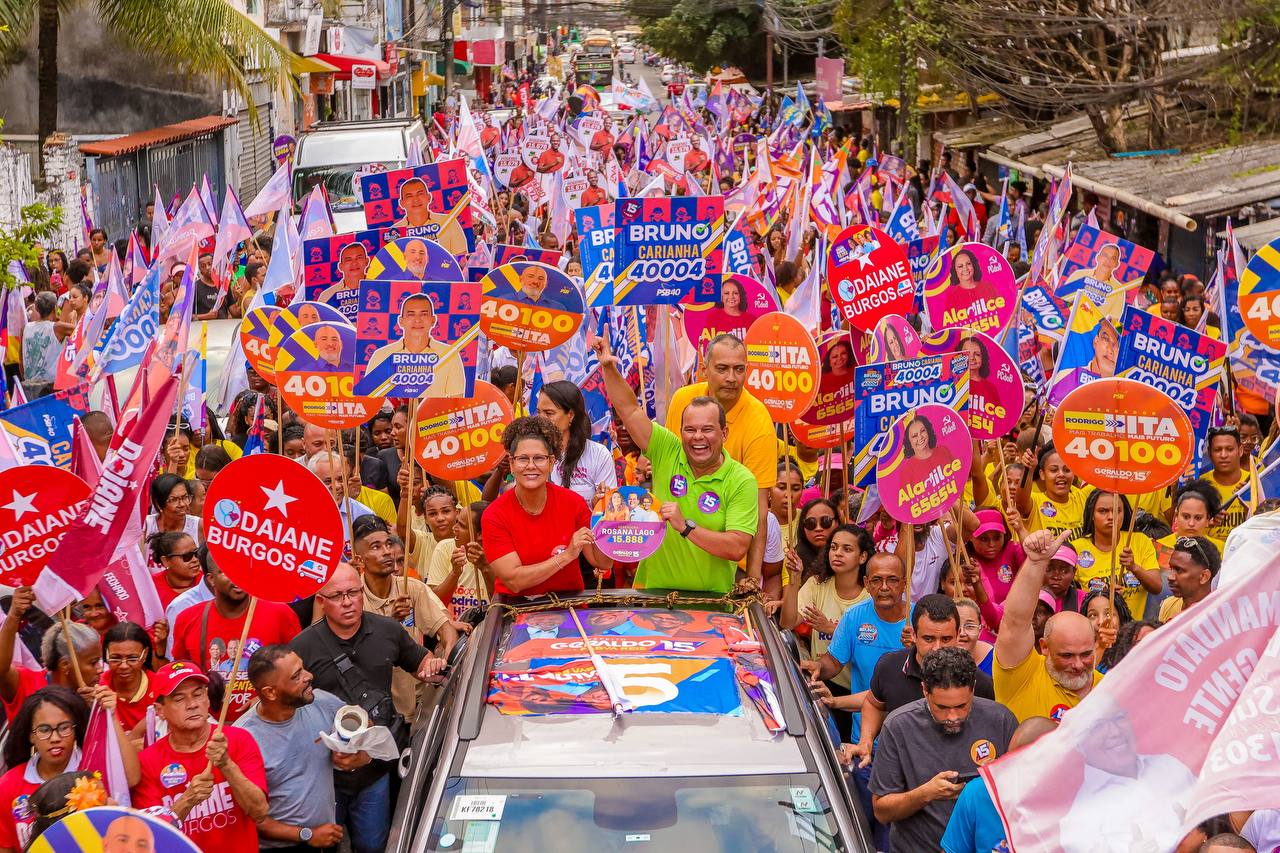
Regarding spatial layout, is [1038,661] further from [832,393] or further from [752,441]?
[832,393]

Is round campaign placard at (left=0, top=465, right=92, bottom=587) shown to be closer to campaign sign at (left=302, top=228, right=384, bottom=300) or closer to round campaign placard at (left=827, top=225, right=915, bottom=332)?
round campaign placard at (left=827, top=225, right=915, bottom=332)

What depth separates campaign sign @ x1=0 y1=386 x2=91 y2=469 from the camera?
7648mm

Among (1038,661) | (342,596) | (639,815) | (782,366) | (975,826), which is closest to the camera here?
(639,815)

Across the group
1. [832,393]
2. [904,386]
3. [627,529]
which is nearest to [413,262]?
[832,393]

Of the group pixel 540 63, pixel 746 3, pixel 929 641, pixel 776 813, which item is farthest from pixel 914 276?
pixel 540 63

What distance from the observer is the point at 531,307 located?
9.85 meters

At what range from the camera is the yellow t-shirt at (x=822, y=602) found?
7.46m

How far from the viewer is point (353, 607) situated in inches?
254

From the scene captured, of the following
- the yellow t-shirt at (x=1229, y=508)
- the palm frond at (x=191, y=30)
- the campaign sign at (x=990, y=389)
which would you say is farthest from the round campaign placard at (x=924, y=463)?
the palm frond at (x=191, y=30)

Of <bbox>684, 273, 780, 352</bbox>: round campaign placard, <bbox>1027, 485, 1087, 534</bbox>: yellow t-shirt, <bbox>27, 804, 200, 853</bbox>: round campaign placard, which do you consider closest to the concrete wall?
<bbox>684, 273, 780, 352</bbox>: round campaign placard

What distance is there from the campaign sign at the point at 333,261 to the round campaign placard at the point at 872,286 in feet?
11.1

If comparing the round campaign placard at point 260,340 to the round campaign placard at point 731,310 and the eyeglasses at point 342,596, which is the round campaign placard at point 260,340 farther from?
the eyeglasses at point 342,596

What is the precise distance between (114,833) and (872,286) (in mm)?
6902

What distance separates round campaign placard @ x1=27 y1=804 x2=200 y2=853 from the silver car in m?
0.67
